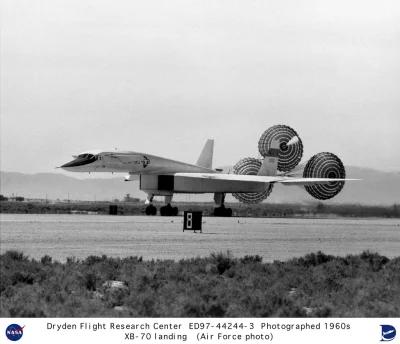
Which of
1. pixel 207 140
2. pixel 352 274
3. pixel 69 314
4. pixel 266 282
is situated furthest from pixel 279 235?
pixel 207 140

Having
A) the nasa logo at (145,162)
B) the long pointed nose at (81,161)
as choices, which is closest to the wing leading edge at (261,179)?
the nasa logo at (145,162)

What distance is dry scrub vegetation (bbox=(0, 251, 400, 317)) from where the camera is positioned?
1051 centimetres

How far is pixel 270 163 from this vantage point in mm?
65562

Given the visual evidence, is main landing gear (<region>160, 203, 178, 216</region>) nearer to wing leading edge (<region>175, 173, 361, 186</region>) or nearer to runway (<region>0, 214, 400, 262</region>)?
wing leading edge (<region>175, 173, 361, 186</region>)

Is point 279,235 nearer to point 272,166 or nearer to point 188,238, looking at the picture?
point 188,238

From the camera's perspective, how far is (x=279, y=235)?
29.6 meters

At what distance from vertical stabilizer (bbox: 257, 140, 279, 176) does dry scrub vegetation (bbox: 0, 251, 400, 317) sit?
158ft
